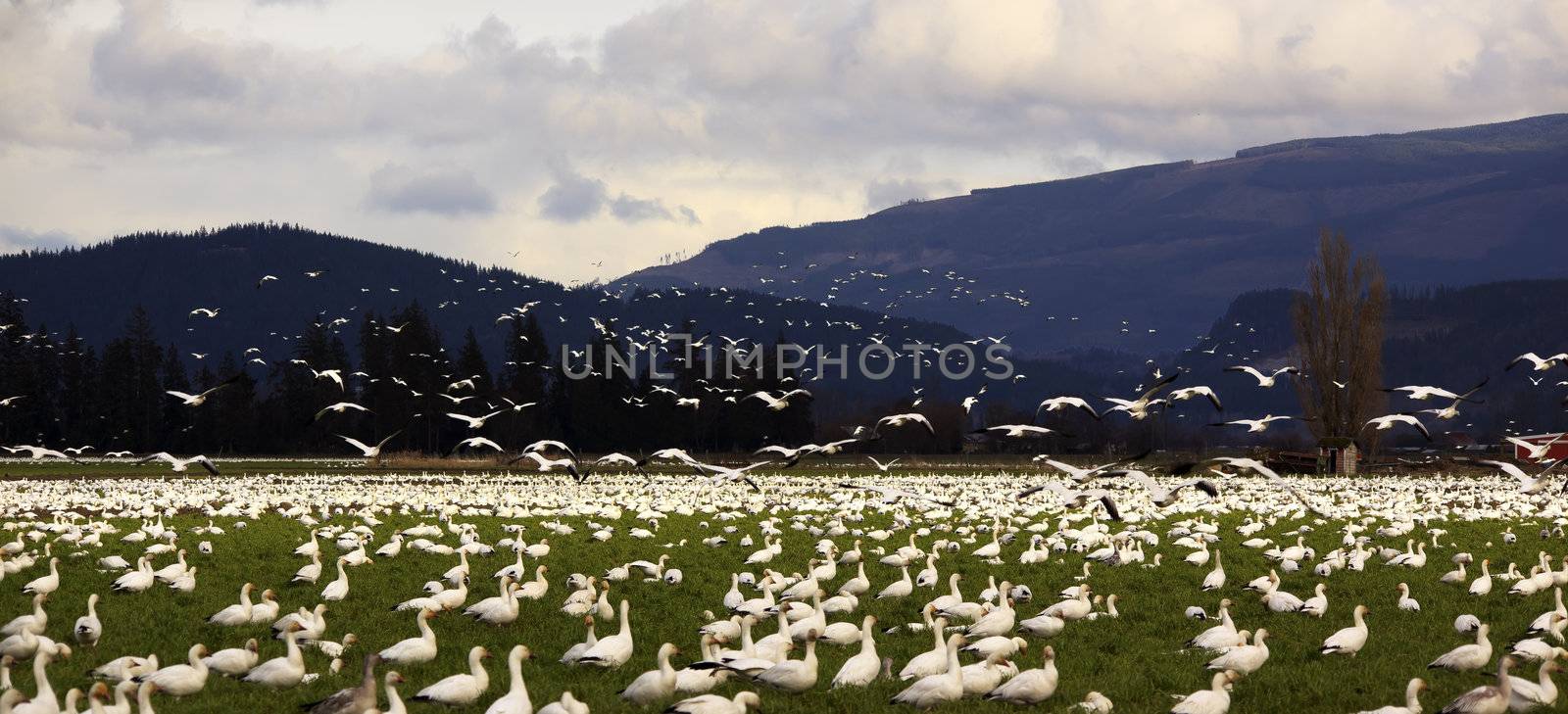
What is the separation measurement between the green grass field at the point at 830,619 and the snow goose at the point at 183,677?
0.12 meters

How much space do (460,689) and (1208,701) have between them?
20.0 ft

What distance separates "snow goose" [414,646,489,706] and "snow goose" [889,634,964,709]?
3517 mm

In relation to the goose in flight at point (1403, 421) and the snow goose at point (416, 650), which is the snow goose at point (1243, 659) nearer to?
the goose in flight at point (1403, 421)

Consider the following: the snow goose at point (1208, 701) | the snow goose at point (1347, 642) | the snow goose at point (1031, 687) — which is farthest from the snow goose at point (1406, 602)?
the snow goose at point (1031, 687)

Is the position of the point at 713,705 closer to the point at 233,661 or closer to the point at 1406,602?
the point at 233,661

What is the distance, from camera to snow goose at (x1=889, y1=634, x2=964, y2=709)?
1301 cm

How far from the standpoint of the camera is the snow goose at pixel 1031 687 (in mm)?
13078

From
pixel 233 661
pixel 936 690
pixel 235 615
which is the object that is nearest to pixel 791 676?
pixel 936 690

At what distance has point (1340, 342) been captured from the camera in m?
65.7

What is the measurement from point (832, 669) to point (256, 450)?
105841mm

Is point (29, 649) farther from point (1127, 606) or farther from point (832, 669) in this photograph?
point (1127, 606)

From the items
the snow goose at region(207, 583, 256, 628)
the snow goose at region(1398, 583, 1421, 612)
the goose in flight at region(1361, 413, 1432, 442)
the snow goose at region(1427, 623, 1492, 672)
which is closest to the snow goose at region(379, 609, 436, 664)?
the snow goose at region(207, 583, 256, 628)

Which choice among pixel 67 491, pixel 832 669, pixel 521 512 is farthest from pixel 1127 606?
pixel 67 491

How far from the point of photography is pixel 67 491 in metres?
45.4
